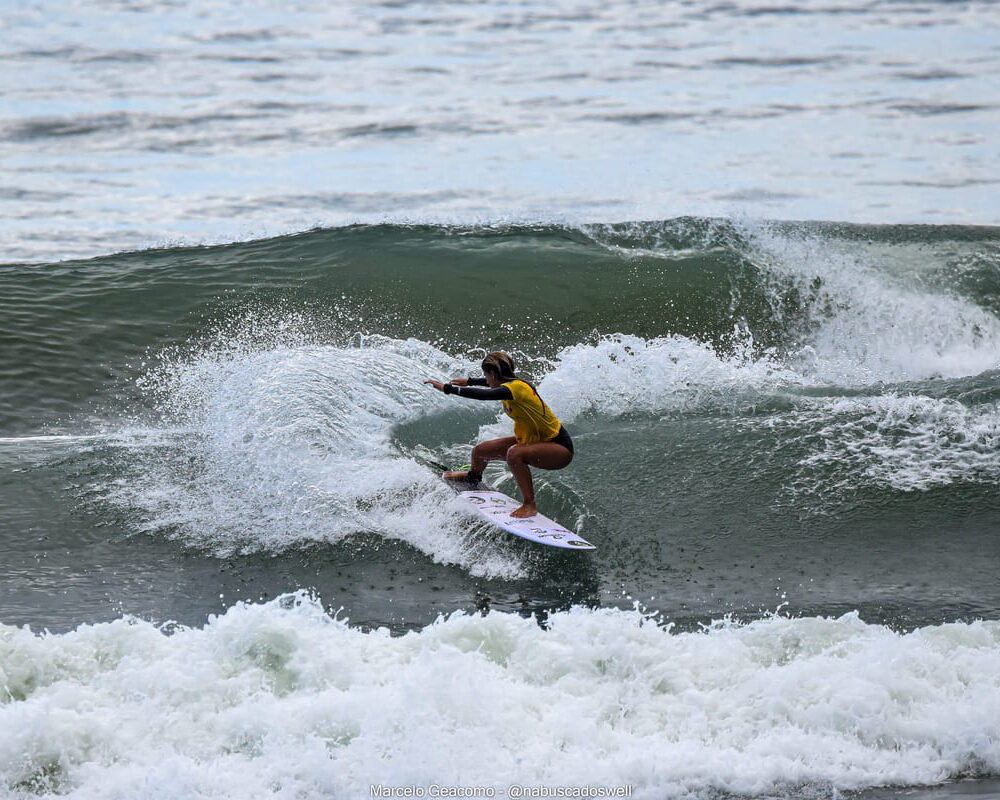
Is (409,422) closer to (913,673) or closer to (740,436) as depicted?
(740,436)

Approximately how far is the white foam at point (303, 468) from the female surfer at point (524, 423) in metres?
0.63

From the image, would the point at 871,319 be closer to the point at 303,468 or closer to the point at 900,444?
the point at 900,444

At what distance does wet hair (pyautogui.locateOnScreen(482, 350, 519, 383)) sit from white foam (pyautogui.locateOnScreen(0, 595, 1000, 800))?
2497mm

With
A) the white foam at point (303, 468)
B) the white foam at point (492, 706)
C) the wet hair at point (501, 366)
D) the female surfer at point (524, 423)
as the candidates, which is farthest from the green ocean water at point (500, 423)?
the wet hair at point (501, 366)

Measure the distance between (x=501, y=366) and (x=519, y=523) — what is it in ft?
4.28

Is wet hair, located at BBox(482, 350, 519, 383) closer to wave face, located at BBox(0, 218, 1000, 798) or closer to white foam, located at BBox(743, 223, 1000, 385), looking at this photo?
wave face, located at BBox(0, 218, 1000, 798)

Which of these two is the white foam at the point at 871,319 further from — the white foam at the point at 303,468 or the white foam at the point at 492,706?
the white foam at the point at 492,706

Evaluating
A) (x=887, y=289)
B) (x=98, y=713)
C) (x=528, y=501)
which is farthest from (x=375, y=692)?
(x=887, y=289)

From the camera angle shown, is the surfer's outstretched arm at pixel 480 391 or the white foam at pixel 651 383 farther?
the white foam at pixel 651 383

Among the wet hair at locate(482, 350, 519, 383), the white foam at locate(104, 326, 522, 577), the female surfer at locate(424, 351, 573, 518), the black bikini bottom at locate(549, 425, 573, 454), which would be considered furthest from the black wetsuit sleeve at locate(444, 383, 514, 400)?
the white foam at locate(104, 326, 522, 577)

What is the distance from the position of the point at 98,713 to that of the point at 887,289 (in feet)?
44.1

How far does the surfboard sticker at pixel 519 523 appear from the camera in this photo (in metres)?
8.29

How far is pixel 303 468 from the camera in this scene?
9.63 m

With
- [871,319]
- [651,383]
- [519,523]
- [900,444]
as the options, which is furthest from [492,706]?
[871,319]
